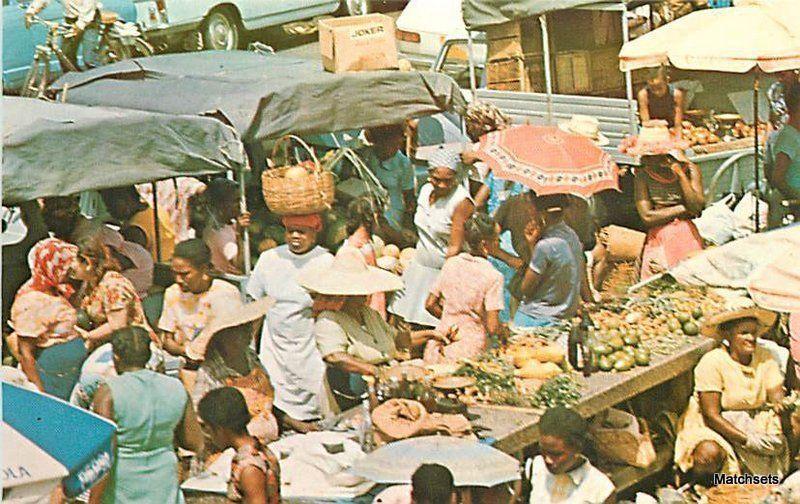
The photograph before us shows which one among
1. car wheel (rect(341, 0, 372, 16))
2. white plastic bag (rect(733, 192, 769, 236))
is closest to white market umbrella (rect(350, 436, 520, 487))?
white plastic bag (rect(733, 192, 769, 236))

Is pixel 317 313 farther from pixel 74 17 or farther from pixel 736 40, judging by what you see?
pixel 74 17

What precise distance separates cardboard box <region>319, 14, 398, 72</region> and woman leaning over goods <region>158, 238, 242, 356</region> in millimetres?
3137

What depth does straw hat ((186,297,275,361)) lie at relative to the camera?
9344mm

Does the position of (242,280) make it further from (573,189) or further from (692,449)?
(692,449)

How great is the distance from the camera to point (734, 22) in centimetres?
1257

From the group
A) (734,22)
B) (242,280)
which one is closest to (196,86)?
(242,280)

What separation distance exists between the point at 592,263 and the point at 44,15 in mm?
4887

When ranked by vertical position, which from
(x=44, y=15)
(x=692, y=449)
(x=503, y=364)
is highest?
(x=44, y=15)

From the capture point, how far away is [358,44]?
1281cm

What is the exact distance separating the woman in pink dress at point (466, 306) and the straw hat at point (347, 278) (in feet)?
1.13

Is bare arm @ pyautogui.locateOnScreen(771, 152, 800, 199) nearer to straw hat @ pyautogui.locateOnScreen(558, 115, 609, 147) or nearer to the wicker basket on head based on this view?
straw hat @ pyautogui.locateOnScreen(558, 115, 609, 147)

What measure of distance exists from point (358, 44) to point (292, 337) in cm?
330

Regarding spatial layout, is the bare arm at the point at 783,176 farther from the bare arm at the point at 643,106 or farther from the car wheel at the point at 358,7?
the car wheel at the point at 358,7

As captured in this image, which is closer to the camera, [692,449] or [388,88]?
[692,449]
